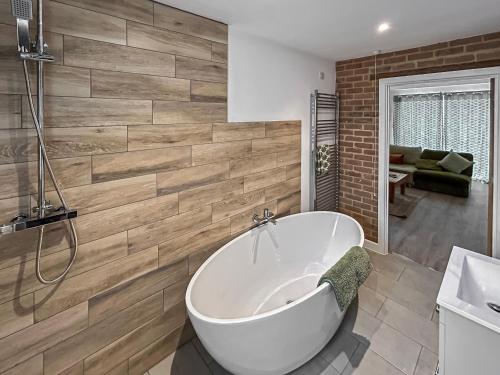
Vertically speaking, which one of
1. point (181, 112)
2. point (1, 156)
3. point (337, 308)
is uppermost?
point (181, 112)

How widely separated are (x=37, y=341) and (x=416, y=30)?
3.53 meters

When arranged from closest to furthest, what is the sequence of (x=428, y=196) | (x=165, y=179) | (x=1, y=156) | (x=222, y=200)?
(x=1, y=156) → (x=165, y=179) → (x=222, y=200) → (x=428, y=196)

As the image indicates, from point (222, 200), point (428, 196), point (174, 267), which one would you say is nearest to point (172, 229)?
point (174, 267)

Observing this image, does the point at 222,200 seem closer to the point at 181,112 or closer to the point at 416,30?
the point at 181,112

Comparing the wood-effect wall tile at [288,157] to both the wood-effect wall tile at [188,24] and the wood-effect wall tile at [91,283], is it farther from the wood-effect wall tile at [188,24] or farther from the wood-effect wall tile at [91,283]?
the wood-effect wall tile at [91,283]

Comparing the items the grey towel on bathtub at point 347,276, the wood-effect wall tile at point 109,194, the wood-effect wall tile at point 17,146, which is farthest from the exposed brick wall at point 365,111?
the wood-effect wall tile at point 17,146

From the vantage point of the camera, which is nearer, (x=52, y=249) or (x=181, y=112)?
(x=52, y=249)

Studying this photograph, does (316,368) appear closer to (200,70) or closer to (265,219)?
(265,219)

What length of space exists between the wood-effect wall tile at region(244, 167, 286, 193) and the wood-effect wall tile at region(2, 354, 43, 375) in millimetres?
1782

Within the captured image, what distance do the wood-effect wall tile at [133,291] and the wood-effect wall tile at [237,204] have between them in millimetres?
482

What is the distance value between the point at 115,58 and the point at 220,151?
977mm

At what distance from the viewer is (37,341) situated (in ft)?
4.74

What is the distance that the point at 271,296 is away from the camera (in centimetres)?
252

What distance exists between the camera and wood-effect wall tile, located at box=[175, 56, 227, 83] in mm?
1945
